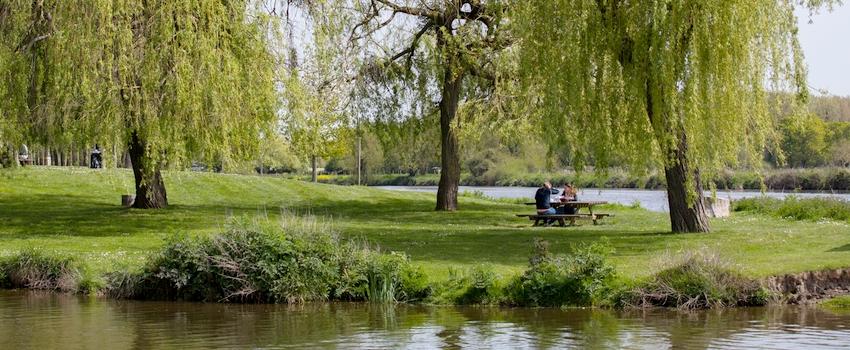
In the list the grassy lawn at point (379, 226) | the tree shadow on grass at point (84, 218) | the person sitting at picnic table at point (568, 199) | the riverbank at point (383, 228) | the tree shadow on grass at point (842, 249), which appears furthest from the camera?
the person sitting at picnic table at point (568, 199)

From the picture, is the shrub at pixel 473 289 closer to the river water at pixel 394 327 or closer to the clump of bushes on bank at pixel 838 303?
the river water at pixel 394 327

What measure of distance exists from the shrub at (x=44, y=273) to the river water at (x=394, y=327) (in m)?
1.16

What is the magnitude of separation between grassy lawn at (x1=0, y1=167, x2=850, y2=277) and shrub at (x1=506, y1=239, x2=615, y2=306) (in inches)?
39.9

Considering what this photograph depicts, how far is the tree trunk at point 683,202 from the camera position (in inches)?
952

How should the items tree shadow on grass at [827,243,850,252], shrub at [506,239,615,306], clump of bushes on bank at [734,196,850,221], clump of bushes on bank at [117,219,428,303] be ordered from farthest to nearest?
clump of bushes on bank at [734,196,850,221], tree shadow on grass at [827,243,850,252], clump of bushes on bank at [117,219,428,303], shrub at [506,239,615,306]

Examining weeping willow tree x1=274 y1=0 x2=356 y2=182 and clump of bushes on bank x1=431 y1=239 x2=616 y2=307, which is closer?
clump of bushes on bank x1=431 y1=239 x2=616 y2=307

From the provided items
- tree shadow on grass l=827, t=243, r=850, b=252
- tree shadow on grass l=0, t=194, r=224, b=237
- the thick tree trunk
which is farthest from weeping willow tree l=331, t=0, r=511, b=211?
tree shadow on grass l=827, t=243, r=850, b=252

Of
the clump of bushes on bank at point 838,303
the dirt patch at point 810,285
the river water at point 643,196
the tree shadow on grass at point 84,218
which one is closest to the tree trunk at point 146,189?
the tree shadow on grass at point 84,218

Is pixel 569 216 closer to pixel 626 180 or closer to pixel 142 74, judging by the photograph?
pixel 142 74

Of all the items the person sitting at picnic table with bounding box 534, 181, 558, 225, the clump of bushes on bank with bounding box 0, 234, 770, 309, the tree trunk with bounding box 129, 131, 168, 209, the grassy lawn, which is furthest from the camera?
the person sitting at picnic table with bounding box 534, 181, 558, 225

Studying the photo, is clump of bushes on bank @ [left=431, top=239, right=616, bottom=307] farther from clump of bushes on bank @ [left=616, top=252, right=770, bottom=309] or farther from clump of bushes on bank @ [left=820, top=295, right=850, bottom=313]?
clump of bushes on bank @ [left=820, top=295, right=850, bottom=313]

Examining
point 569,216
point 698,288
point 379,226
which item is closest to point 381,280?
point 698,288

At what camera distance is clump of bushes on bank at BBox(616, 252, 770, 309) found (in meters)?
17.3

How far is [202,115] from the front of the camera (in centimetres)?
2441
